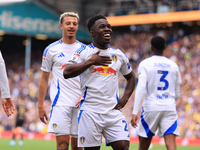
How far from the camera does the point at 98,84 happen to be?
4629 mm

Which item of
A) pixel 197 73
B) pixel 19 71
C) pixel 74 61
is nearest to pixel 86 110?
pixel 74 61

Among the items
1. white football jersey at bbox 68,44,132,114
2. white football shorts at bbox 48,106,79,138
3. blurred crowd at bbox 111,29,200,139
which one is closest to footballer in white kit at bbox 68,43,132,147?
white football jersey at bbox 68,44,132,114

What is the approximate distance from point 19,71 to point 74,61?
2449cm

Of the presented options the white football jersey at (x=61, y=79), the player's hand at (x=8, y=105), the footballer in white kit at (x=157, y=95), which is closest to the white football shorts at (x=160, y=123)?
the footballer in white kit at (x=157, y=95)

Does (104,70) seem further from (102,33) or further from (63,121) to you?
(63,121)

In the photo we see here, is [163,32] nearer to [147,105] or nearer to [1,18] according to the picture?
[1,18]

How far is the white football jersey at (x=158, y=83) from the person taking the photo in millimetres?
6047

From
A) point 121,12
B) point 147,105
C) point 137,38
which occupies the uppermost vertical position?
point 121,12

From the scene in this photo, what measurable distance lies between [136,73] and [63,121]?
16.0 m

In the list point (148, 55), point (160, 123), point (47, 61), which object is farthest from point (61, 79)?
point (148, 55)

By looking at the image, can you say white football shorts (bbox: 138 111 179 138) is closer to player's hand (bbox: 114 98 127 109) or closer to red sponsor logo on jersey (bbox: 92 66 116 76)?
player's hand (bbox: 114 98 127 109)

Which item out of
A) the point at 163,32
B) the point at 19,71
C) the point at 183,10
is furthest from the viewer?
the point at 19,71

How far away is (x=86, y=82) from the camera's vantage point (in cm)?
471

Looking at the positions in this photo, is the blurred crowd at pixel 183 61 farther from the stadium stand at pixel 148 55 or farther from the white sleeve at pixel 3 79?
the white sleeve at pixel 3 79
